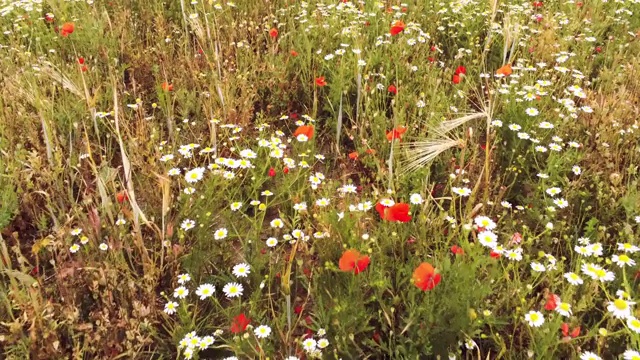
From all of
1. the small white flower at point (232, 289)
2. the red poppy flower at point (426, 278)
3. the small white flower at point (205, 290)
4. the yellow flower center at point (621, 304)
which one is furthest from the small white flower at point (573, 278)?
the small white flower at point (205, 290)

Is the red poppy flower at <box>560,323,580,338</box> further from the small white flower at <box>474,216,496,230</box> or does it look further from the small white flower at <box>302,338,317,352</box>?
the small white flower at <box>302,338,317,352</box>

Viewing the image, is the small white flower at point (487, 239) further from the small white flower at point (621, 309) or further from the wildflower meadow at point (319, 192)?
the small white flower at point (621, 309)

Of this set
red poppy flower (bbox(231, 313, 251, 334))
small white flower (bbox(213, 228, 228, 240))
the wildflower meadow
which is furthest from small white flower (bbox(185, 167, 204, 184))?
red poppy flower (bbox(231, 313, 251, 334))

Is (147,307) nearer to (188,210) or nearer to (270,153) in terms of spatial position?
(188,210)

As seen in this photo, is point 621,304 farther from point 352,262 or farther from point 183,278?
point 183,278

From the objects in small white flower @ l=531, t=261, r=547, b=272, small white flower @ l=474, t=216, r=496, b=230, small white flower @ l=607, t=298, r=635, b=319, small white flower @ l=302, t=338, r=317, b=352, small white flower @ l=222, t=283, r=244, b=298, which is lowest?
small white flower @ l=302, t=338, r=317, b=352

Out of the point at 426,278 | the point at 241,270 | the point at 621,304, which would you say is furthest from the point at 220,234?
the point at 621,304

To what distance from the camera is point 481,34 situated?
4.41 m

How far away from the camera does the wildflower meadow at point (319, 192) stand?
2.09 m

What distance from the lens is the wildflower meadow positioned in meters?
2.09

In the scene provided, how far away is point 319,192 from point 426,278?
926 mm

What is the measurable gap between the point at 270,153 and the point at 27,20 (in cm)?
284

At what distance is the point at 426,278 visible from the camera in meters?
1.92

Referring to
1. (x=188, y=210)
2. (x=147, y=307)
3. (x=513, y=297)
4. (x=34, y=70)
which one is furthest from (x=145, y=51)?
(x=513, y=297)
